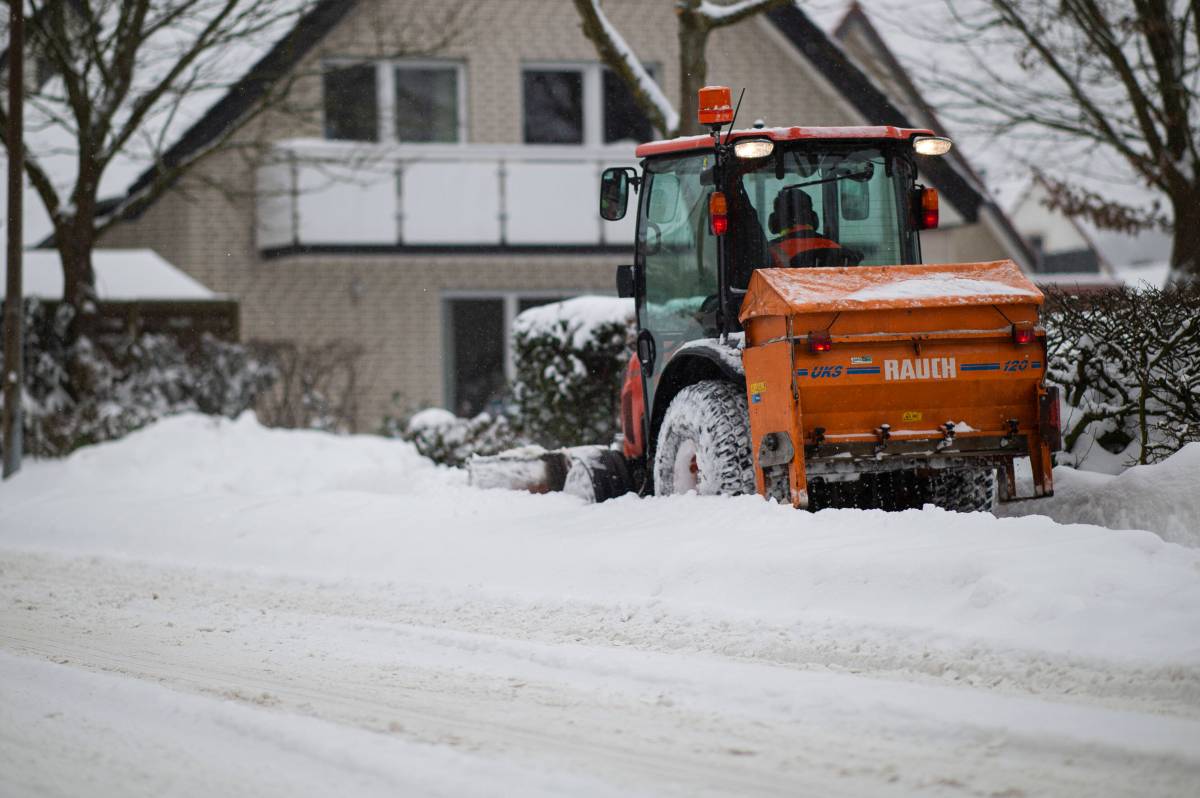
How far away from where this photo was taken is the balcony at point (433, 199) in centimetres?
2019

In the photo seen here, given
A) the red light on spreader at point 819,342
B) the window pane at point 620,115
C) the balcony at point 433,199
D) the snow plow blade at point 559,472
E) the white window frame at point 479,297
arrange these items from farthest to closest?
the window pane at point 620,115, the white window frame at point 479,297, the balcony at point 433,199, the snow plow blade at point 559,472, the red light on spreader at point 819,342

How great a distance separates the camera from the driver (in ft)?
28.3

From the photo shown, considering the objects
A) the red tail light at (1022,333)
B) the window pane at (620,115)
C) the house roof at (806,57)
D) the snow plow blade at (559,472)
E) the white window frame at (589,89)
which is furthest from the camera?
the window pane at (620,115)

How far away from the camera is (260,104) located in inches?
770

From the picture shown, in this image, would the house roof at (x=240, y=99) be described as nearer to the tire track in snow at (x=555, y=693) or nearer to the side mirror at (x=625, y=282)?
the side mirror at (x=625, y=282)

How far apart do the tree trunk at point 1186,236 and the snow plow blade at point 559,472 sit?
23.9 ft

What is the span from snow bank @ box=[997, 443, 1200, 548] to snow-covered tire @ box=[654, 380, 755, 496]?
1.73 m

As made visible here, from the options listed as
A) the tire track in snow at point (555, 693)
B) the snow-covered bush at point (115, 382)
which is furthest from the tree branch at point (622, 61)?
the tire track in snow at point (555, 693)

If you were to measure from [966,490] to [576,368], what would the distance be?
4840mm

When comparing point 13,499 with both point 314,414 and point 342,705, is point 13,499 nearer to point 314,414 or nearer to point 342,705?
point 314,414

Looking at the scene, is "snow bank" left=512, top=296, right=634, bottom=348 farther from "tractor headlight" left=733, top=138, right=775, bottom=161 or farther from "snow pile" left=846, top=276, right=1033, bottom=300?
"snow pile" left=846, top=276, right=1033, bottom=300

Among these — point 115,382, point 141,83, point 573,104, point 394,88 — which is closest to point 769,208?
point 115,382

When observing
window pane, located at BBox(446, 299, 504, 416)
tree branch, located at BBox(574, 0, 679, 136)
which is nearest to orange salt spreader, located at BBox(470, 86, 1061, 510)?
tree branch, located at BBox(574, 0, 679, 136)

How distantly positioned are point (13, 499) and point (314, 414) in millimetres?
4512
